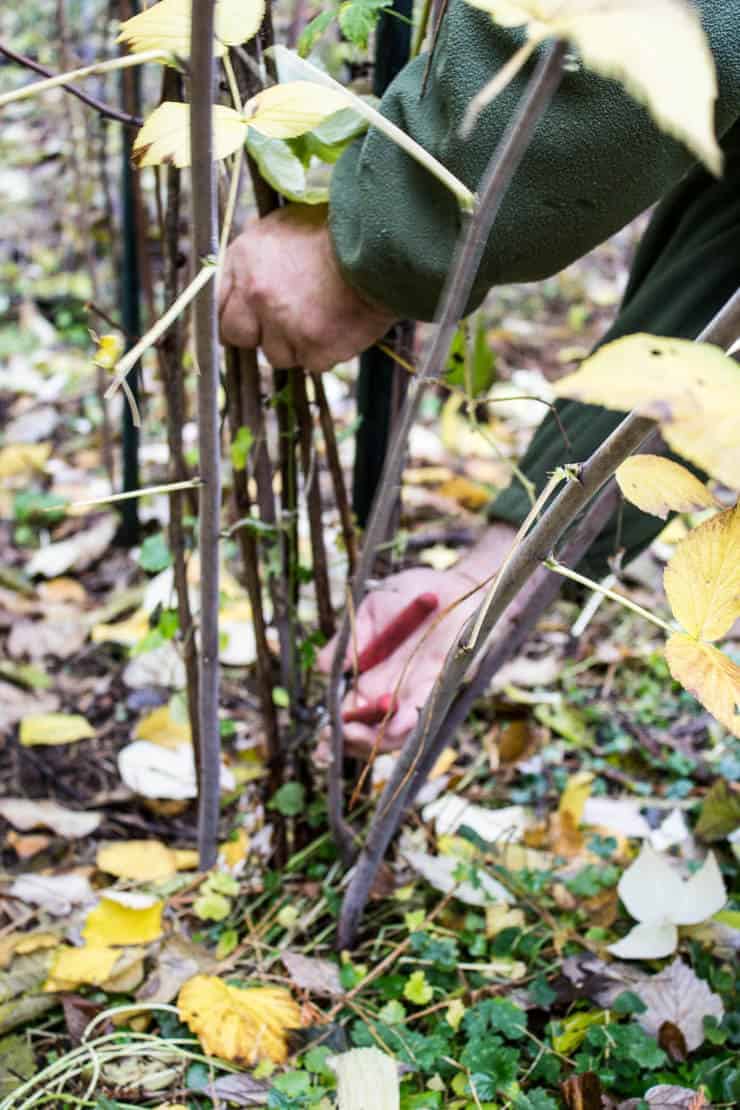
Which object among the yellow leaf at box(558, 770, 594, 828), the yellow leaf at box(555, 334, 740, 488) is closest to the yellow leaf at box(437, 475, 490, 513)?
the yellow leaf at box(558, 770, 594, 828)

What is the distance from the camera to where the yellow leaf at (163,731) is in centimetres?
138

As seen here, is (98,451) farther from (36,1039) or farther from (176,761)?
(36,1039)

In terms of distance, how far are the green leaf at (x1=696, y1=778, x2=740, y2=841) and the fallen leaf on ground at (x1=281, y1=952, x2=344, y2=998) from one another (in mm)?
463

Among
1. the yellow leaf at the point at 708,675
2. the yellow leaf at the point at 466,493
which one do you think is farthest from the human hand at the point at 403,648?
the yellow leaf at the point at 466,493

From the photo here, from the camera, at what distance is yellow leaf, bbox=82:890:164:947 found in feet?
3.29

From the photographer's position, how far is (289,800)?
42.5 inches

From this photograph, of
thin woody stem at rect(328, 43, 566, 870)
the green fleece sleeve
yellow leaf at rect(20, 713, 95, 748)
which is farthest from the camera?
yellow leaf at rect(20, 713, 95, 748)

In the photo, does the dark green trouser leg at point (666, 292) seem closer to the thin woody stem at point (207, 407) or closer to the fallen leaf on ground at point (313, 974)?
the thin woody stem at point (207, 407)

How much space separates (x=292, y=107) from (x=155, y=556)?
21.7 inches

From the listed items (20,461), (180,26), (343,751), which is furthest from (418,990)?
(20,461)

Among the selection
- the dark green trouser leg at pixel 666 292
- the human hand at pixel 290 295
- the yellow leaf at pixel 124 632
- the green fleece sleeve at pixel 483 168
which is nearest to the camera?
the green fleece sleeve at pixel 483 168

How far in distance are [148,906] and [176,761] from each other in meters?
0.30

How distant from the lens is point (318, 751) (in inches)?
42.3

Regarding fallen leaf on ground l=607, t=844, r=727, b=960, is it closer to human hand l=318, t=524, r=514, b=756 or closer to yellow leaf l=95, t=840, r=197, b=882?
human hand l=318, t=524, r=514, b=756
